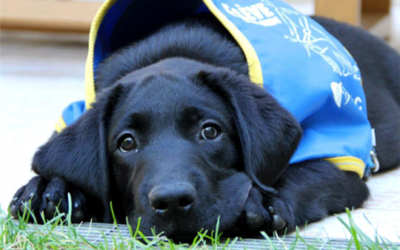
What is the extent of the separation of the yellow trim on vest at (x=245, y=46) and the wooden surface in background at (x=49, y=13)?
4.60 m

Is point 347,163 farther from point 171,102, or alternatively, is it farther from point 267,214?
point 171,102

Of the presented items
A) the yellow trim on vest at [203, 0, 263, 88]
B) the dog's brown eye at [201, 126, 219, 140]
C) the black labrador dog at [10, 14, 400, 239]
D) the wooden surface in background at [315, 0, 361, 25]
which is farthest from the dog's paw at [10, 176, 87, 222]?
the wooden surface in background at [315, 0, 361, 25]

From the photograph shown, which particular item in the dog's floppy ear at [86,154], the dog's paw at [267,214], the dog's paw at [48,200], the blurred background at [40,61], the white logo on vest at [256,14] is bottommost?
the blurred background at [40,61]

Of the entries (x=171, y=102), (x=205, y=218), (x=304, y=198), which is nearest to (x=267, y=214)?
(x=205, y=218)

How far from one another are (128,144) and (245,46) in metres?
0.83

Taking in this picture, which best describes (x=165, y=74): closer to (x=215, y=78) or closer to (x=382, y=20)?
(x=215, y=78)

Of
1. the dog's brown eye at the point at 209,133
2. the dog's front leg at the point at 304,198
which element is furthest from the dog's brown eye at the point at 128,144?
the dog's front leg at the point at 304,198

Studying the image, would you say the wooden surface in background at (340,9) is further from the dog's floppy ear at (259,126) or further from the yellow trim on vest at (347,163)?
the dog's floppy ear at (259,126)

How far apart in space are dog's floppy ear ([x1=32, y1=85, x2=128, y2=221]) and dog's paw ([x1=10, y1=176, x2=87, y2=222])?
0.04 m

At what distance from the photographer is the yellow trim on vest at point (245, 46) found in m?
3.03

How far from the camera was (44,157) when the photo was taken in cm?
276

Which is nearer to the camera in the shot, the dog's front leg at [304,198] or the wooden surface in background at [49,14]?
the dog's front leg at [304,198]

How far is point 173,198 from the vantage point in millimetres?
2092

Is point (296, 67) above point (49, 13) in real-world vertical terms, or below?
above
